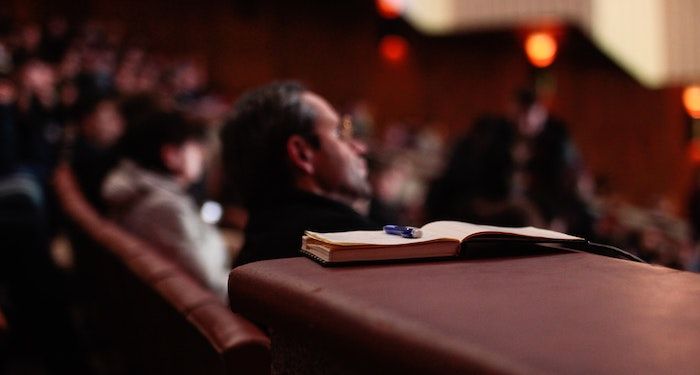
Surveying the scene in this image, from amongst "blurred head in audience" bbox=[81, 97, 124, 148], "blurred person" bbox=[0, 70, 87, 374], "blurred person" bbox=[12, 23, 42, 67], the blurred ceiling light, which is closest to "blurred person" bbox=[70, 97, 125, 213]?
"blurred head in audience" bbox=[81, 97, 124, 148]

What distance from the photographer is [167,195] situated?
8.27 feet

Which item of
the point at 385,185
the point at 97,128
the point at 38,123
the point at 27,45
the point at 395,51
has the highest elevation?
the point at 395,51

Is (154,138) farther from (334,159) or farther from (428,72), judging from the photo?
(428,72)

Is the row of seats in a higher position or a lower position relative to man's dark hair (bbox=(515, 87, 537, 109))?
lower

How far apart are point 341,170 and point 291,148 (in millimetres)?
120

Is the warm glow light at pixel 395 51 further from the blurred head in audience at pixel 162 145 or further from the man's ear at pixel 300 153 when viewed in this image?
the man's ear at pixel 300 153

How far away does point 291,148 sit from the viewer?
1.68 metres

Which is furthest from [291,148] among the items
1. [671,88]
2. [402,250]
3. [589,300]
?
[671,88]

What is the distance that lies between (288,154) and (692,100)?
10.6 meters

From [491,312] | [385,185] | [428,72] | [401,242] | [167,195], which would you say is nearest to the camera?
[491,312]

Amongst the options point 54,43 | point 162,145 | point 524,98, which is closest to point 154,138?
point 162,145

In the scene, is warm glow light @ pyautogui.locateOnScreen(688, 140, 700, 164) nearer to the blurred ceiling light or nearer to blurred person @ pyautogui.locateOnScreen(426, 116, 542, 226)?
the blurred ceiling light

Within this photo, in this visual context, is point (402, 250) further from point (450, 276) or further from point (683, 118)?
point (683, 118)

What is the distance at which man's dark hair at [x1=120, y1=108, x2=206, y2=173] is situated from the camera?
2.69m
